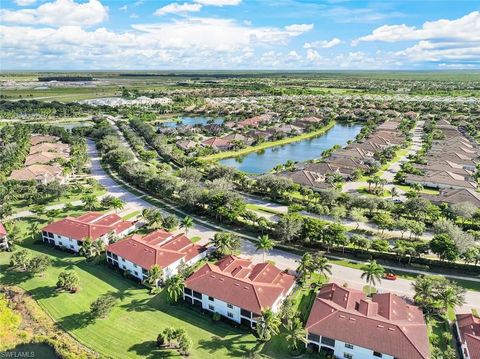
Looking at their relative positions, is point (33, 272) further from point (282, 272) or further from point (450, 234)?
point (450, 234)

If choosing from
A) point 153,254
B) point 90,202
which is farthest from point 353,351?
point 90,202

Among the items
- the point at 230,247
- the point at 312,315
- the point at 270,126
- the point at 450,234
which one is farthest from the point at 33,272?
the point at 270,126

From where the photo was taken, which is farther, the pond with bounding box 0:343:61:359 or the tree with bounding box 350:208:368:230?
the tree with bounding box 350:208:368:230

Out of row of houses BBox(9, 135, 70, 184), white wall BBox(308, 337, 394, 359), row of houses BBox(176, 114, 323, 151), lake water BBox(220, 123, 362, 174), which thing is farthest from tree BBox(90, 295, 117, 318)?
row of houses BBox(176, 114, 323, 151)

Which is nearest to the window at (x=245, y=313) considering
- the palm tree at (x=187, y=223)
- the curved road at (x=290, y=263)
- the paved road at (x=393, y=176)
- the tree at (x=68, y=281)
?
the curved road at (x=290, y=263)

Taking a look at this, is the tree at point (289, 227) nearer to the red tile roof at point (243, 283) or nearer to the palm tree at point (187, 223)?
the red tile roof at point (243, 283)

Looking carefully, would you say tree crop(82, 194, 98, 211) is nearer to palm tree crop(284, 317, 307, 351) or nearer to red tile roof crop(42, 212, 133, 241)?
red tile roof crop(42, 212, 133, 241)

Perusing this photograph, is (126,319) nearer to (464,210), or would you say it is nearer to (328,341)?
(328,341)
